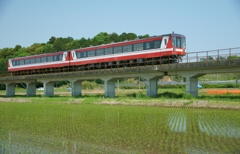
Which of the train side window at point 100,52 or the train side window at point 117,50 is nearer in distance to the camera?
the train side window at point 117,50

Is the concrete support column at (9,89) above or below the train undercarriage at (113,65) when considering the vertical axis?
below

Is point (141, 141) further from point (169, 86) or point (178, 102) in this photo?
point (169, 86)

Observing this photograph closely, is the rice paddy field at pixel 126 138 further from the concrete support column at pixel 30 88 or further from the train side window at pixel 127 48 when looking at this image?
the concrete support column at pixel 30 88

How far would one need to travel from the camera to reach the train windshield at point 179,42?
97.9ft

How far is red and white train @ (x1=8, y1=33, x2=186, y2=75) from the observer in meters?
30.1

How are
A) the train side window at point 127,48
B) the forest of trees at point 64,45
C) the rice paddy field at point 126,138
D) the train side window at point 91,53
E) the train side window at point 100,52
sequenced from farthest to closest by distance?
the forest of trees at point 64,45, the train side window at point 91,53, the train side window at point 100,52, the train side window at point 127,48, the rice paddy field at point 126,138

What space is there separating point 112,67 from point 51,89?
594 inches

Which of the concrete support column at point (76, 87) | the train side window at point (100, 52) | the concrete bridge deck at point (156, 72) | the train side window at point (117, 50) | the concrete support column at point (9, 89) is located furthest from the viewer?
the concrete support column at point (9, 89)

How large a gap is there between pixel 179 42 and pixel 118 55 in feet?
26.8

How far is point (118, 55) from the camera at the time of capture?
114 ft

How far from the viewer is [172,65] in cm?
2817

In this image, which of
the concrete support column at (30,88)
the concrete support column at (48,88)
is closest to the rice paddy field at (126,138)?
the concrete support column at (48,88)

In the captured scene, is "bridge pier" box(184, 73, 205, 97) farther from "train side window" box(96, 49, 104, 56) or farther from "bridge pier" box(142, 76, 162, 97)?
"train side window" box(96, 49, 104, 56)

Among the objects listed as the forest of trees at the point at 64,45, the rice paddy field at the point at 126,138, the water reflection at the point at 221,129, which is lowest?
the rice paddy field at the point at 126,138
